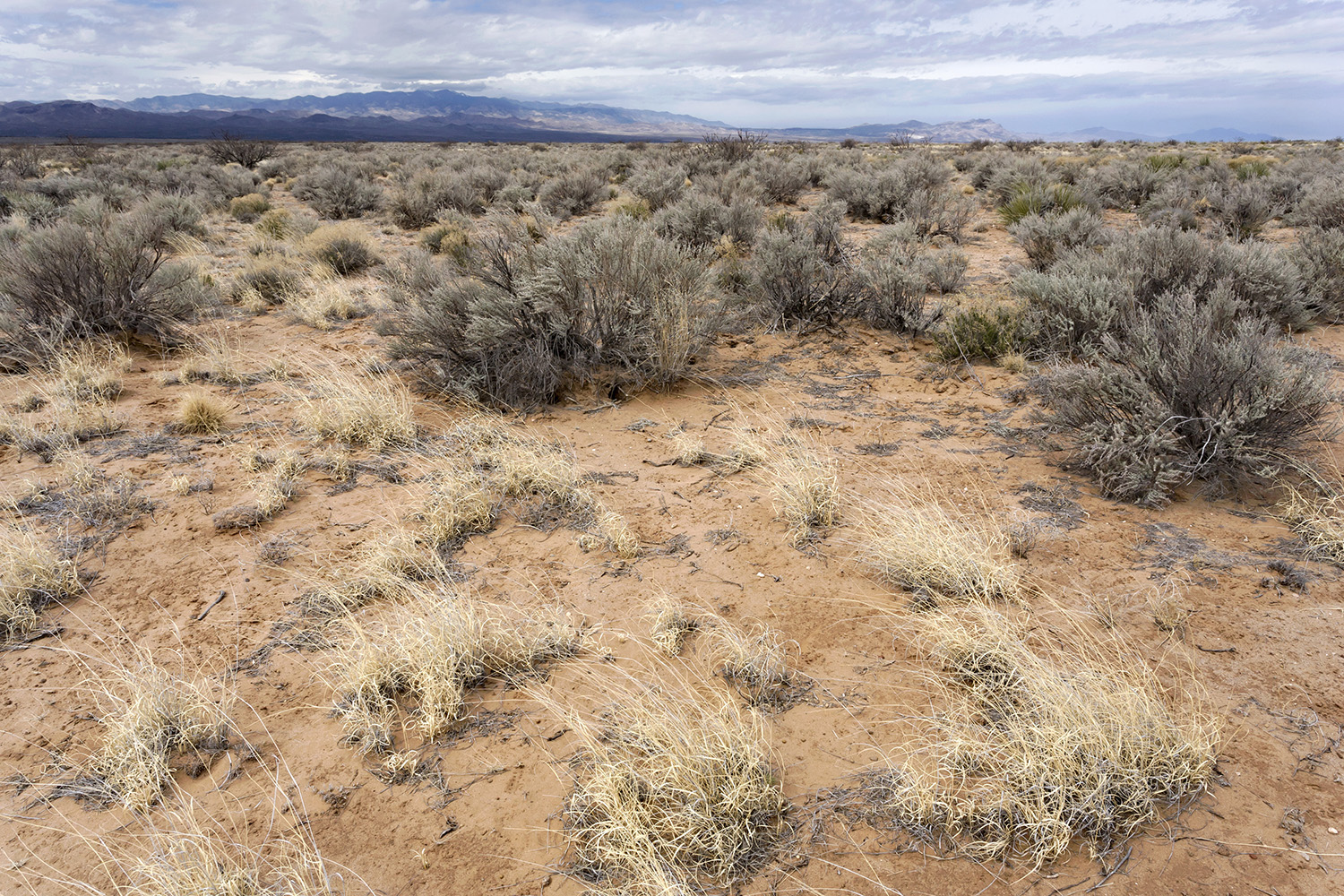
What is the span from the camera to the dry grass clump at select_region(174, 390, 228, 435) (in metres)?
5.61

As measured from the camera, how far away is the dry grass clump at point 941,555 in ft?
11.3

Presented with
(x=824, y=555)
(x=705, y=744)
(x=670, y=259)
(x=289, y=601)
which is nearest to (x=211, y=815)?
(x=289, y=601)

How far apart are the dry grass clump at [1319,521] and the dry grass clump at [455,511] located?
15.1 feet

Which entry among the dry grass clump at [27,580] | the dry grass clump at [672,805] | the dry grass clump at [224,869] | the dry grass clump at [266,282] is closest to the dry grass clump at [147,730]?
the dry grass clump at [224,869]

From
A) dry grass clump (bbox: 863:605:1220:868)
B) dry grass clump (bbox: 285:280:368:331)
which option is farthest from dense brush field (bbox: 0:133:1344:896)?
dry grass clump (bbox: 285:280:368:331)

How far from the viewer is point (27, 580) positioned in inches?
141

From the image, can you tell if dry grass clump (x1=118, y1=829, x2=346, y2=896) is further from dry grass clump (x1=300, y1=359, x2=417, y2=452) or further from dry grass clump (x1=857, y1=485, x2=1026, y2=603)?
dry grass clump (x1=300, y1=359, x2=417, y2=452)

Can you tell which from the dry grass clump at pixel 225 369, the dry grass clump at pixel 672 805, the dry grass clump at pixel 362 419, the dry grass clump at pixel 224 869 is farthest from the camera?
the dry grass clump at pixel 225 369

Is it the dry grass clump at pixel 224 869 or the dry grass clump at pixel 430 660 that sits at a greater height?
→ the dry grass clump at pixel 430 660

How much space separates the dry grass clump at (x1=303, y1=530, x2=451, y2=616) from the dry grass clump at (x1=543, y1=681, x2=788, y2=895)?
4.75ft

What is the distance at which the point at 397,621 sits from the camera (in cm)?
339

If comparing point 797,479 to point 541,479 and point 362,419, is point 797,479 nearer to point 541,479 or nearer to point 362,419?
point 541,479

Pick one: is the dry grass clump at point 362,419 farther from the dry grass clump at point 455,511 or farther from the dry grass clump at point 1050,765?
the dry grass clump at point 1050,765

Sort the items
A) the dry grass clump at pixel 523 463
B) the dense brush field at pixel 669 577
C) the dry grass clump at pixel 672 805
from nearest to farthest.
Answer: the dry grass clump at pixel 672 805 → the dense brush field at pixel 669 577 → the dry grass clump at pixel 523 463
